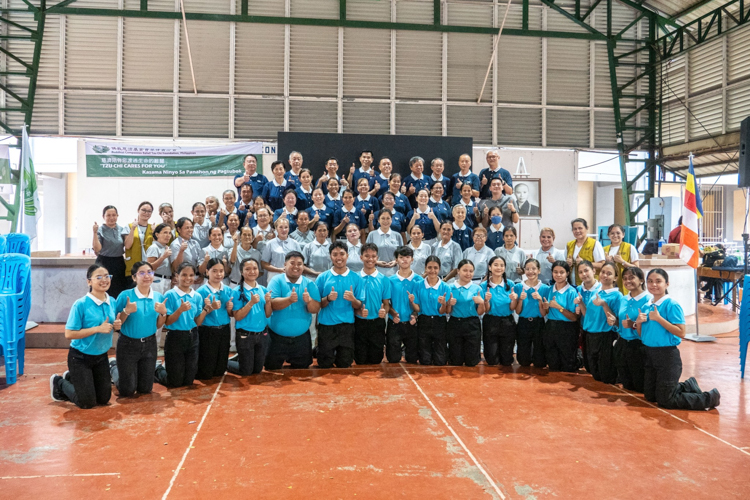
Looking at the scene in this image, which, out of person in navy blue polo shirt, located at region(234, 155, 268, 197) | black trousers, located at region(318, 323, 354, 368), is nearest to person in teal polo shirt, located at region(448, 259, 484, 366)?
black trousers, located at region(318, 323, 354, 368)

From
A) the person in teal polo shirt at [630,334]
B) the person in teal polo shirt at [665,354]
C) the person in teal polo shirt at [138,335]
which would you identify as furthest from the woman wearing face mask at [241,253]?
the person in teal polo shirt at [665,354]

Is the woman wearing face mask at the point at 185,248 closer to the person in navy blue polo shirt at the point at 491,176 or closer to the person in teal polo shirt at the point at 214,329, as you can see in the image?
the person in teal polo shirt at the point at 214,329

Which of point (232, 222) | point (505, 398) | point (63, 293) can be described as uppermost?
point (232, 222)

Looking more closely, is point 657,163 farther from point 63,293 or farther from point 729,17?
point 63,293

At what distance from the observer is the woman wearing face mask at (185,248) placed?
5.94 m

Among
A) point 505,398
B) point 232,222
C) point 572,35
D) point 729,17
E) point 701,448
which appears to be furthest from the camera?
point 572,35

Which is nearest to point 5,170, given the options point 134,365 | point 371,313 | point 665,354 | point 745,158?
point 134,365

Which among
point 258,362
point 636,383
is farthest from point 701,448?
point 258,362

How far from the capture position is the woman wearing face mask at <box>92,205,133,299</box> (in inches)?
234

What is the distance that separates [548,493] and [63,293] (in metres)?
7.08

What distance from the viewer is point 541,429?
3.82 meters

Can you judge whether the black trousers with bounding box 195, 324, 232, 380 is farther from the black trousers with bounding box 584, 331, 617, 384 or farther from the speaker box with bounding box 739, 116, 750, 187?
the speaker box with bounding box 739, 116, 750, 187

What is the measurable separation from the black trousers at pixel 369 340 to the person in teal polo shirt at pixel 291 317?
564 millimetres

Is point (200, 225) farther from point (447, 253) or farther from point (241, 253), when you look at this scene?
point (447, 253)
